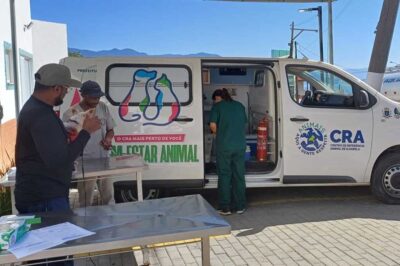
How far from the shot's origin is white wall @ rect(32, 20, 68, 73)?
16.7m

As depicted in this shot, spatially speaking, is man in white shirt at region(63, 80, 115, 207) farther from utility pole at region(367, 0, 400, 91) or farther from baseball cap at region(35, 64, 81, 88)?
utility pole at region(367, 0, 400, 91)

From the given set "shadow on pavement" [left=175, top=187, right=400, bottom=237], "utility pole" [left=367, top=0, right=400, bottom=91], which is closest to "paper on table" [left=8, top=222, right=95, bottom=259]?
"shadow on pavement" [left=175, top=187, right=400, bottom=237]

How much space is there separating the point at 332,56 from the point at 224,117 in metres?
13.2

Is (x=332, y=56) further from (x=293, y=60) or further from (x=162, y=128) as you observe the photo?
(x=162, y=128)

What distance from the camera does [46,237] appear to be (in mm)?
2350

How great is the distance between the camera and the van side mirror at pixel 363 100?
620cm

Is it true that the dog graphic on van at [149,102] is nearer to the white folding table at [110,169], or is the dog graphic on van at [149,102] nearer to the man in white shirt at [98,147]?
the man in white shirt at [98,147]

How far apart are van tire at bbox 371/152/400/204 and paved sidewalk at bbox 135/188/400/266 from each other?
155 millimetres

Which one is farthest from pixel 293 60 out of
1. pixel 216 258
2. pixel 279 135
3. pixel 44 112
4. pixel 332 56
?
pixel 332 56

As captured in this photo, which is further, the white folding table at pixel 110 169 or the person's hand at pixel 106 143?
the person's hand at pixel 106 143

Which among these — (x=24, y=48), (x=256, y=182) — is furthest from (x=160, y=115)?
(x=24, y=48)

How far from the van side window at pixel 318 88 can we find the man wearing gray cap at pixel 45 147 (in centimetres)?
396

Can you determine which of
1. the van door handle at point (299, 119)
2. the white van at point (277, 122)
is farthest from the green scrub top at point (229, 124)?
the van door handle at point (299, 119)

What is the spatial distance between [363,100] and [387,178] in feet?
3.71
